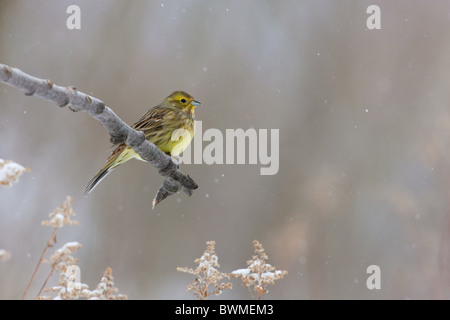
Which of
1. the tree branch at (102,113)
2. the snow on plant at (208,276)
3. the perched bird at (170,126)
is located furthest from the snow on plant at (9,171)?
the perched bird at (170,126)

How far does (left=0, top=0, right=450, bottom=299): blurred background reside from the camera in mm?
6090

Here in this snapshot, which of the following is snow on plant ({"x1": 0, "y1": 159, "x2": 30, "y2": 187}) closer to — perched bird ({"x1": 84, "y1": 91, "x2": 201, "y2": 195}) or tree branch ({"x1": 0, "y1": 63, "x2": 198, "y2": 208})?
tree branch ({"x1": 0, "y1": 63, "x2": 198, "y2": 208})

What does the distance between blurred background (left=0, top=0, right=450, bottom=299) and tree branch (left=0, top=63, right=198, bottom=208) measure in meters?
3.45

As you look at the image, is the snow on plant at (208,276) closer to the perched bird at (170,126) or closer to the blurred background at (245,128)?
the perched bird at (170,126)

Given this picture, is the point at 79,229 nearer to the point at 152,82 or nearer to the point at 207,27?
the point at 152,82

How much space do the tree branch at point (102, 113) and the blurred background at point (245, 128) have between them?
11.3ft

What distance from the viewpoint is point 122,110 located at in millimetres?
6906

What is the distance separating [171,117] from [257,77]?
4.16 meters

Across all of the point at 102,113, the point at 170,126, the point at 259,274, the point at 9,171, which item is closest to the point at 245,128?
the point at 170,126

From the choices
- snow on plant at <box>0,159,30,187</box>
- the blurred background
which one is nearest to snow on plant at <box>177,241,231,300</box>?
snow on plant at <box>0,159,30,187</box>

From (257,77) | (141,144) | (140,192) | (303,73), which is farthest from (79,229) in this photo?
(141,144)

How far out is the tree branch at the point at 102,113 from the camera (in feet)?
4.79

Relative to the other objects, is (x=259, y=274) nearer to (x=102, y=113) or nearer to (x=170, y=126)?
(x=102, y=113)
